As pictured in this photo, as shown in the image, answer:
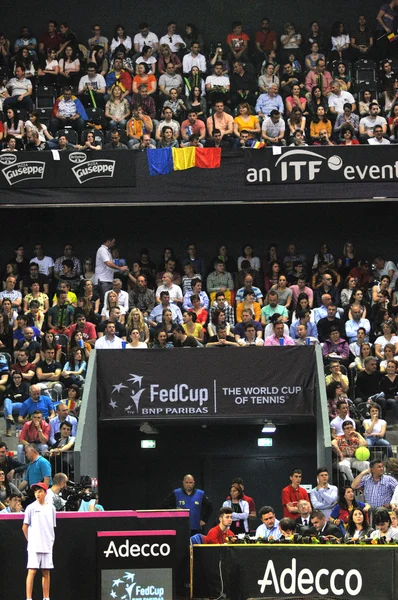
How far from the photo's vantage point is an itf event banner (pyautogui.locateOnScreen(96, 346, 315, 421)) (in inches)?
806

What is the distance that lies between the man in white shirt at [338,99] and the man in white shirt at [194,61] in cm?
295

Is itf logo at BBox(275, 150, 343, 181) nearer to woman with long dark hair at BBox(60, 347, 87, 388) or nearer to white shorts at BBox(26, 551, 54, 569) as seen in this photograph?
woman with long dark hair at BBox(60, 347, 87, 388)

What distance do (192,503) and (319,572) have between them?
2.95 metres

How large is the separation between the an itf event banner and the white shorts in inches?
235

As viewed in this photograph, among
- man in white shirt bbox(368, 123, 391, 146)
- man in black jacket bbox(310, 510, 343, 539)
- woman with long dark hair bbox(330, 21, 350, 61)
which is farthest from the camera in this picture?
woman with long dark hair bbox(330, 21, 350, 61)

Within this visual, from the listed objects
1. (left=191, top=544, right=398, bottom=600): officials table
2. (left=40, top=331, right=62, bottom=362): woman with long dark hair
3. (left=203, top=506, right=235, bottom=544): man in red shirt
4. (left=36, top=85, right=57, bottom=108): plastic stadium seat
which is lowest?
(left=191, top=544, right=398, bottom=600): officials table

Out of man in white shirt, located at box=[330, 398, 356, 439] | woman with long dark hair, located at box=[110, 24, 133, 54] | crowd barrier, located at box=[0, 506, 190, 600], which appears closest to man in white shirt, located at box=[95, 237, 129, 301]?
woman with long dark hair, located at box=[110, 24, 133, 54]

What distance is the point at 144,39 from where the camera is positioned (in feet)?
92.4

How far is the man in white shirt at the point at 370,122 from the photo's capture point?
25.0 meters

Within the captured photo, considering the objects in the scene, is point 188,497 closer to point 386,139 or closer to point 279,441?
point 279,441

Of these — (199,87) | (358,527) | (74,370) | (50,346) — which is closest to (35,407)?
(74,370)

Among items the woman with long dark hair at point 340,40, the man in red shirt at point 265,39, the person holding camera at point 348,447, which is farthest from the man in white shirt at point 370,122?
the person holding camera at point 348,447

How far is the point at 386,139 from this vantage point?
24.8 metres

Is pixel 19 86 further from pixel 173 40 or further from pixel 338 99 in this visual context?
pixel 338 99
